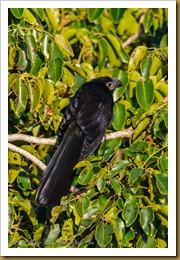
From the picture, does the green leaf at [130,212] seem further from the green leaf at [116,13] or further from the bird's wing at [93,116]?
the green leaf at [116,13]

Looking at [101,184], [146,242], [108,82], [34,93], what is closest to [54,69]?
[34,93]

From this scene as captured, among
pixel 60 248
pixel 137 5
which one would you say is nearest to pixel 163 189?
pixel 60 248

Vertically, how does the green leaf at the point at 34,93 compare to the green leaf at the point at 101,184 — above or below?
above

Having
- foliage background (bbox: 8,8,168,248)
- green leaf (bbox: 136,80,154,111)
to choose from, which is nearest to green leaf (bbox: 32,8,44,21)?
foliage background (bbox: 8,8,168,248)

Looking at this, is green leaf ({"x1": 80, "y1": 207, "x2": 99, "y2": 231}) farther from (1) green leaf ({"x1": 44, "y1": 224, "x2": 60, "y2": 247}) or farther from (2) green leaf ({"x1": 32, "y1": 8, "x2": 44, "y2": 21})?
(2) green leaf ({"x1": 32, "y1": 8, "x2": 44, "y2": 21})

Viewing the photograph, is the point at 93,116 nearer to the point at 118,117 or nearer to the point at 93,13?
the point at 118,117

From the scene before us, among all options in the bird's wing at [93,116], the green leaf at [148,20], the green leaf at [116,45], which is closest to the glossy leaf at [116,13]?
the green leaf at [148,20]
